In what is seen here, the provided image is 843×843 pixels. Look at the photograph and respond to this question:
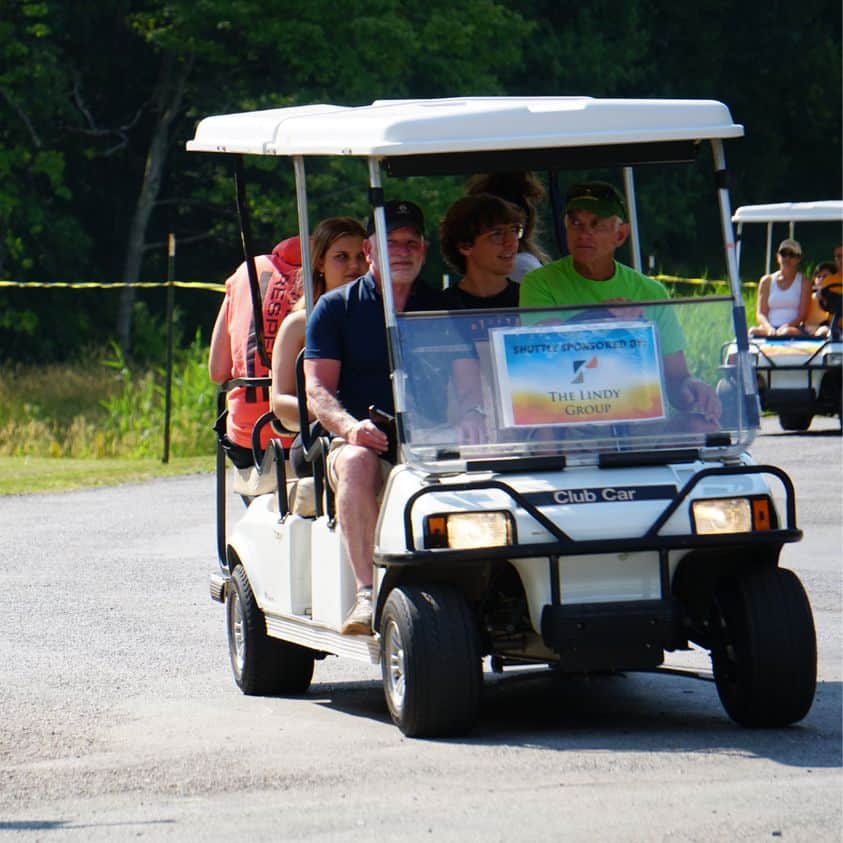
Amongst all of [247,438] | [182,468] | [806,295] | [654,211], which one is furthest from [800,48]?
[247,438]

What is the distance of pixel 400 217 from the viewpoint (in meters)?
7.40

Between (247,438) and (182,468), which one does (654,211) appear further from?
(247,438)

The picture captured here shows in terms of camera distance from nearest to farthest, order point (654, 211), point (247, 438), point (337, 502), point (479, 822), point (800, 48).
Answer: point (479, 822), point (337, 502), point (247, 438), point (654, 211), point (800, 48)

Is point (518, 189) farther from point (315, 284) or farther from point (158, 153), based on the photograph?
point (158, 153)

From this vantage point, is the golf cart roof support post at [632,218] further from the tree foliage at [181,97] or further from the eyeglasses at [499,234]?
the tree foliage at [181,97]

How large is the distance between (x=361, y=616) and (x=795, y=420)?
13.8 meters

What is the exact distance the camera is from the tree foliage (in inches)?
1428

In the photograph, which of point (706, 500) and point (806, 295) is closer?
point (706, 500)

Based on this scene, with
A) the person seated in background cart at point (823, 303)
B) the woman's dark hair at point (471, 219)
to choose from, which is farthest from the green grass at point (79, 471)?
the woman's dark hair at point (471, 219)

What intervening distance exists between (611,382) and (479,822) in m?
1.97

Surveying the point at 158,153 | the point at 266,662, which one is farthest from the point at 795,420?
the point at 158,153

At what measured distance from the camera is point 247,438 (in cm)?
898

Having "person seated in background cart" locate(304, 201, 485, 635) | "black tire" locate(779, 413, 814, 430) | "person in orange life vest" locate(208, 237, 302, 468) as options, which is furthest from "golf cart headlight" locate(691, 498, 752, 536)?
"black tire" locate(779, 413, 814, 430)

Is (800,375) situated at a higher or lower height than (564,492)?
lower
